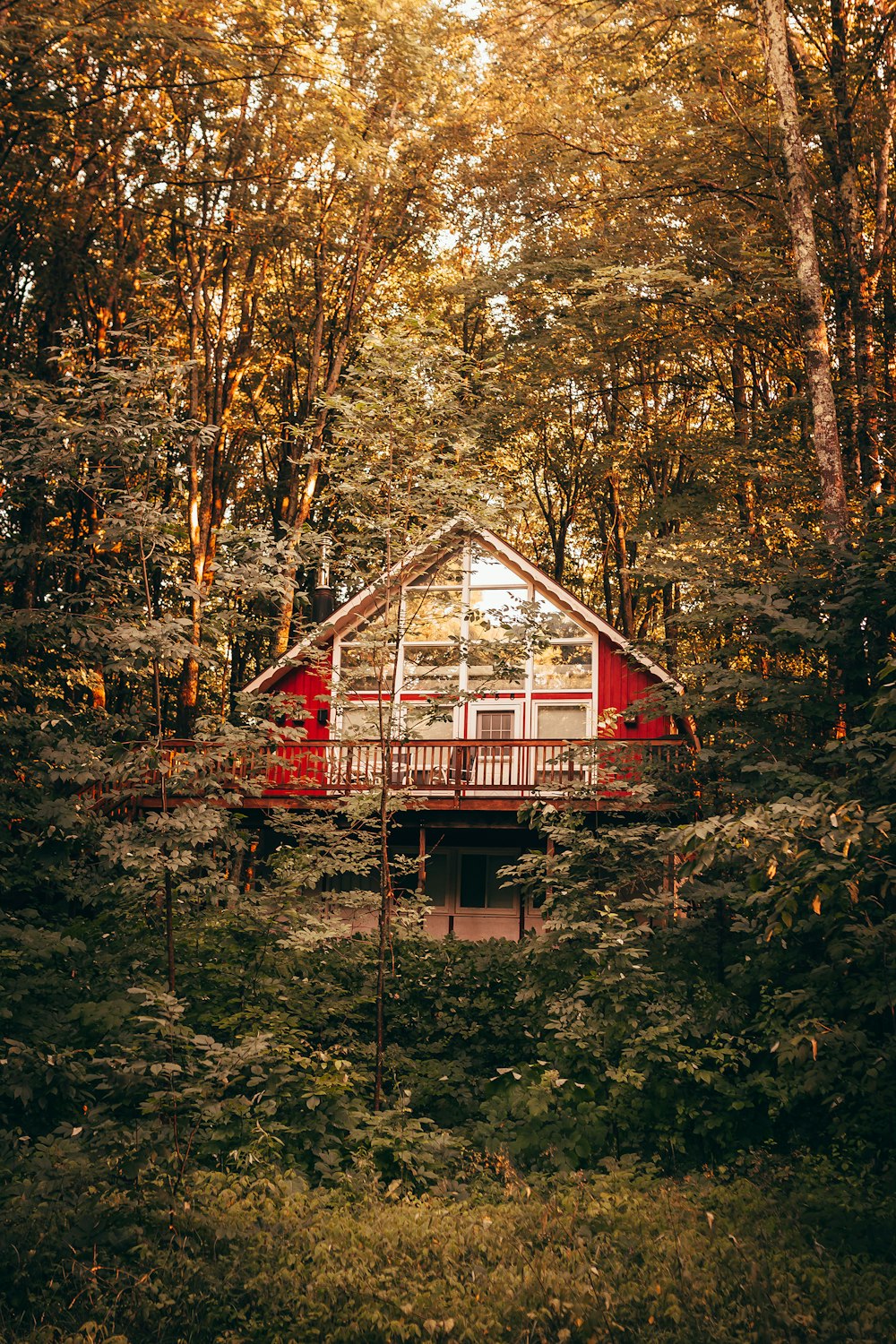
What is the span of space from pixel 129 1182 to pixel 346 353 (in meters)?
19.4

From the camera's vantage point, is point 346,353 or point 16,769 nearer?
point 16,769

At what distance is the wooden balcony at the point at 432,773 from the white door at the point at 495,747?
30mm

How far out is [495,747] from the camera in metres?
16.8

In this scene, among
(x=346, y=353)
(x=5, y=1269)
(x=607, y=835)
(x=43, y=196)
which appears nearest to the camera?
(x=5, y=1269)

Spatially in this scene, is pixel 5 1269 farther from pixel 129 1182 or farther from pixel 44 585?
pixel 44 585

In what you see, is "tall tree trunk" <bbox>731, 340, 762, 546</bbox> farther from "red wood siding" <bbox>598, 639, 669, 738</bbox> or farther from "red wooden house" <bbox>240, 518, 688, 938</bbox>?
"red wood siding" <bbox>598, 639, 669, 738</bbox>

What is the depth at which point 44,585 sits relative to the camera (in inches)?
717

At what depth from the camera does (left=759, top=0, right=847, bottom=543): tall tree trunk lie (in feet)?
34.6

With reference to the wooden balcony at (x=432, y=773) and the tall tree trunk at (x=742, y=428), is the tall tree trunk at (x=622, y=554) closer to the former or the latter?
the tall tree trunk at (x=742, y=428)

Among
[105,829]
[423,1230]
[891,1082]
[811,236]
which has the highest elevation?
[811,236]

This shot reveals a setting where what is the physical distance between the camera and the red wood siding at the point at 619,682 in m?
17.7

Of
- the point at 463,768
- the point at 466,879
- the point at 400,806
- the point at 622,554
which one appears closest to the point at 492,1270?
the point at 400,806

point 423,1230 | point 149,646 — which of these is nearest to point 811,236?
point 149,646

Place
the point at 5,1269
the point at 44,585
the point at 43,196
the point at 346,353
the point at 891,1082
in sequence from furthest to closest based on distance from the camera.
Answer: the point at 346,353 → the point at 44,585 → the point at 43,196 → the point at 891,1082 → the point at 5,1269
